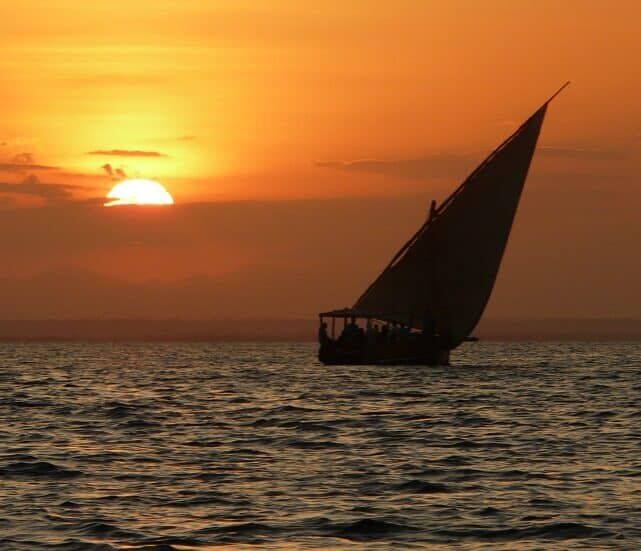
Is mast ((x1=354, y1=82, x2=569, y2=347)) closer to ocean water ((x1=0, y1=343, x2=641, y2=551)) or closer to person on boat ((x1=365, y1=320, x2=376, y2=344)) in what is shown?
person on boat ((x1=365, y1=320, x2=376, y2=344))

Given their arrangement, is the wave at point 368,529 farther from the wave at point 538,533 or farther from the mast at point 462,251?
the mast at point 462,251

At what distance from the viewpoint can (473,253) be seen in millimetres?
69375

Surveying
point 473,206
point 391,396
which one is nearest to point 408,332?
point 473,206

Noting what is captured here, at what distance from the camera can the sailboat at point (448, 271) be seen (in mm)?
67938

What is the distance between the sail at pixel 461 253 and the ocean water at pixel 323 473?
1683 cm

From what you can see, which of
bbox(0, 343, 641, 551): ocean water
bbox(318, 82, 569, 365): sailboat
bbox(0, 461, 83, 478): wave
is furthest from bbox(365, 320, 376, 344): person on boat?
bbox(0, 461, 83, 478): wave

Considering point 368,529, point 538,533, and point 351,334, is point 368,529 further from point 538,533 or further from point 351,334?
point 351,334

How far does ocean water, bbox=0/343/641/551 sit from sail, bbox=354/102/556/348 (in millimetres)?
16827

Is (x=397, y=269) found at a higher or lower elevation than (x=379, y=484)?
higher

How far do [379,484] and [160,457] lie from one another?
6.67 meters

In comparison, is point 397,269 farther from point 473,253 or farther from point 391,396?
point 391,396

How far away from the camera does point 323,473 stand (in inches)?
1067

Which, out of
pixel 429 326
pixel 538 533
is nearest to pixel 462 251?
pixel 429 326

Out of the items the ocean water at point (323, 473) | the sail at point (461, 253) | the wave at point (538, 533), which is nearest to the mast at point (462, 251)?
the sail at point (461, 253)
